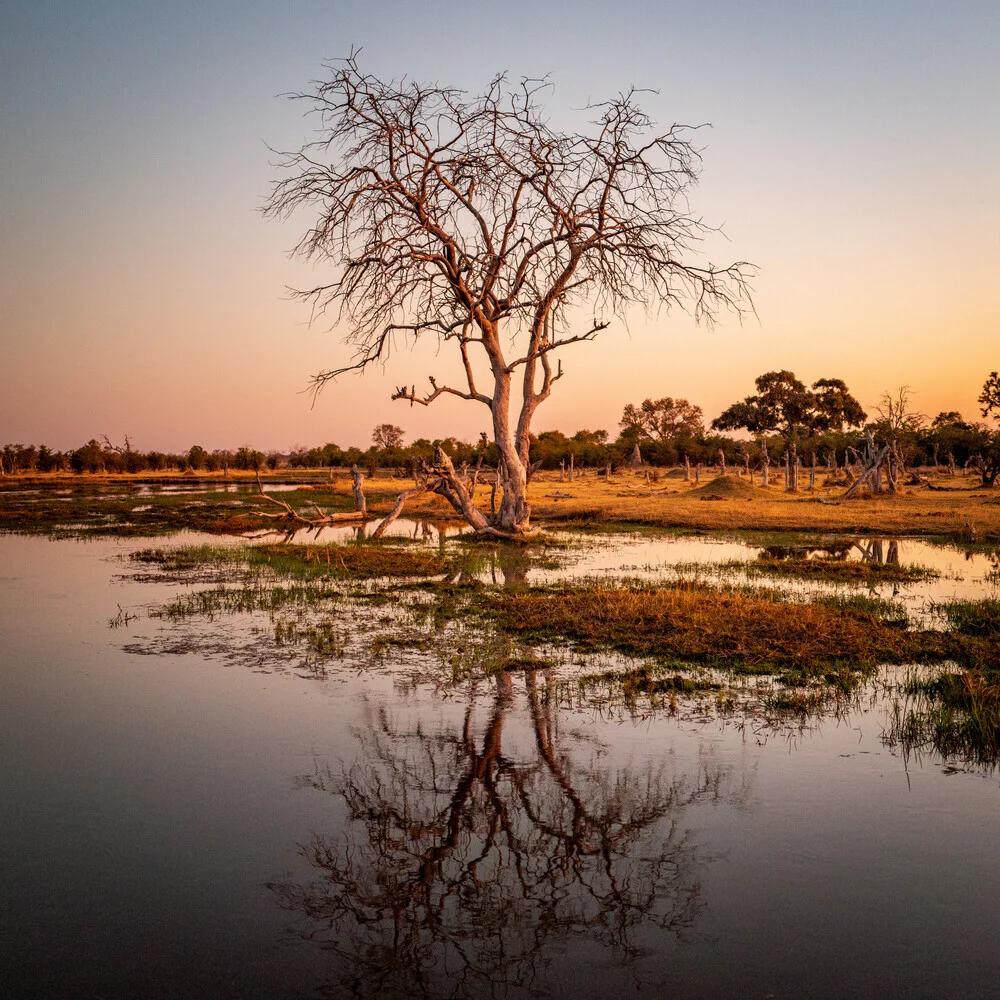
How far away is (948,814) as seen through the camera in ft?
19.9

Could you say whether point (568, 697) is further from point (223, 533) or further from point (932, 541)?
point (223, 533)

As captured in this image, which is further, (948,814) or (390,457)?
(390,457)

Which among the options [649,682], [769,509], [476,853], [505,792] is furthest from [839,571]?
[769,509]

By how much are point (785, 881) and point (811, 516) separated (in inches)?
1133

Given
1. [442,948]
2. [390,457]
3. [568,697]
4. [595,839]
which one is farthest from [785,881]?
[390,457]

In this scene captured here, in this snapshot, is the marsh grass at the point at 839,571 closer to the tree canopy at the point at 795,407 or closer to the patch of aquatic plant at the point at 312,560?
the patch of aquatic plant at the point at 312,560

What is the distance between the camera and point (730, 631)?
11.2 meters

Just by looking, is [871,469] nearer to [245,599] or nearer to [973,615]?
[973,615]

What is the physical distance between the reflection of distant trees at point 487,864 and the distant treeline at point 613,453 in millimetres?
55397

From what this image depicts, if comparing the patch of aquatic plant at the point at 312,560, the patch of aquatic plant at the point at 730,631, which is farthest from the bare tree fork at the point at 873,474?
the patch of aquatic plant at the point at 730,631

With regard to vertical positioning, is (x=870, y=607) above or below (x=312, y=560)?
below

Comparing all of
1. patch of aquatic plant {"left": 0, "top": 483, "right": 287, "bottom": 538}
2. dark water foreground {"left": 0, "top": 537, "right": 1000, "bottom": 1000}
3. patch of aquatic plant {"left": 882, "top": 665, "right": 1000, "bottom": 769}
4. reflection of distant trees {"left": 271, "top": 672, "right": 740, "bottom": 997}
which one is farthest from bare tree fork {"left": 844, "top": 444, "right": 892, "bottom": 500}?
reflection of distant trees {"left": 271, "top": 672, "right": 740, "bottom": 997}

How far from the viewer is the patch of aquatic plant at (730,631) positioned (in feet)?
33.8

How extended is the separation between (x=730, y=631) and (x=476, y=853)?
665 cm
